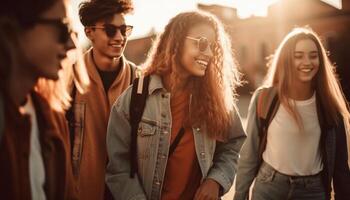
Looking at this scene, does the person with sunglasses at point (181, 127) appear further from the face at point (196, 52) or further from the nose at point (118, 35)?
the nose at point (118, 35)

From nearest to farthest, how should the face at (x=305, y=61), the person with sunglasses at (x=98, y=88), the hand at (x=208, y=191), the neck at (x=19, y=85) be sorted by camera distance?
1. the neck at (x=19, y=85)
2. the hand at (x=208, y=191)
3. the person with sunglasses at (x=98, y=88)
4. the face at (x=305, y=61)

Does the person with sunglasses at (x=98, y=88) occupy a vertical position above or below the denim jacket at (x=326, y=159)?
above

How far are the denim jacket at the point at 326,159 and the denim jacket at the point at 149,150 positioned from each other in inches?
39.6

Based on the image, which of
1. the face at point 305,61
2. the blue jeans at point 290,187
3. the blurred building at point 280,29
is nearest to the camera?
the blue jeans at point 290,187

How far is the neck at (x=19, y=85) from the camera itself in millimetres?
1680

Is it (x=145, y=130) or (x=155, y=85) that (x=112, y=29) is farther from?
(x=145, y=130)

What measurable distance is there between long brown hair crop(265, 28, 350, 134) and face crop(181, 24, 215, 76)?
49.9 inches

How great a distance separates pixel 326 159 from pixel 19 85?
290 centimetres

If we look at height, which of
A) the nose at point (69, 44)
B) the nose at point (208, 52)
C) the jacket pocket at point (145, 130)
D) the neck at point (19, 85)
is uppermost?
the nose at point (69, 44)

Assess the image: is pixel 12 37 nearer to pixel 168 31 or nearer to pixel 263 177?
pixel 168 31

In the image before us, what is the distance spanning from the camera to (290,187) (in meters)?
3.79

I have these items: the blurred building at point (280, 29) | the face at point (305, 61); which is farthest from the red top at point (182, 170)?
the blurred building at point (280, 29)

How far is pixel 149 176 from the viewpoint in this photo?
9.71ft

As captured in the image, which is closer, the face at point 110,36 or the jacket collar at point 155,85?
the jacket collar at point 155,85
